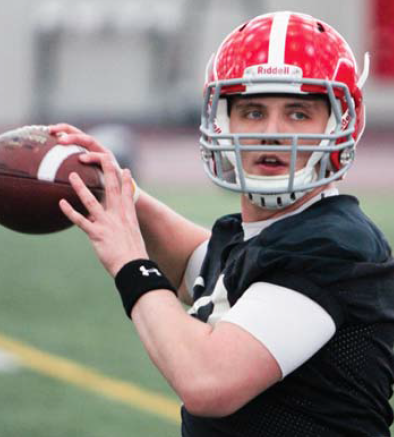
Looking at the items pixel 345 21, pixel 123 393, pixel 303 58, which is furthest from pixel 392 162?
pixel 303 58

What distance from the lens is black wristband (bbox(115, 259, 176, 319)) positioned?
236 cm

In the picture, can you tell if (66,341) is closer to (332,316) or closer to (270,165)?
(270,165)

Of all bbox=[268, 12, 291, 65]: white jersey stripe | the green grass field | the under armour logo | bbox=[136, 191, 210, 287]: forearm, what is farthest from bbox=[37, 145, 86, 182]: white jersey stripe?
the green grass field

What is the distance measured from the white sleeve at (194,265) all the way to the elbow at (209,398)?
2.45 ft

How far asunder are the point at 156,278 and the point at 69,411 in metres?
2.10

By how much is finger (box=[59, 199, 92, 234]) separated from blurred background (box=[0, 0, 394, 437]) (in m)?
3.04

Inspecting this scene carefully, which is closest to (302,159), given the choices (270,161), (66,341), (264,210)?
(270,161)

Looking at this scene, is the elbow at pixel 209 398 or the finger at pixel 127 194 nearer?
the elbow at pixel 209 398

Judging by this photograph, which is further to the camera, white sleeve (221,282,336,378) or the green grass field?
the green grass field

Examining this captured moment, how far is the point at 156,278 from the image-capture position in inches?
93.9

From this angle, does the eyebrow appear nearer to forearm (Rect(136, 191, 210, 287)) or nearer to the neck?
the neck

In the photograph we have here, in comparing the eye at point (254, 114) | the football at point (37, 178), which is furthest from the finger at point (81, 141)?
the eye at point (254, 114)

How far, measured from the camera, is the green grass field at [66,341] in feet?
13.9

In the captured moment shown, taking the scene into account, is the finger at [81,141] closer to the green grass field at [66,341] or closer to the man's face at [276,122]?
the man's face at [276,122]
